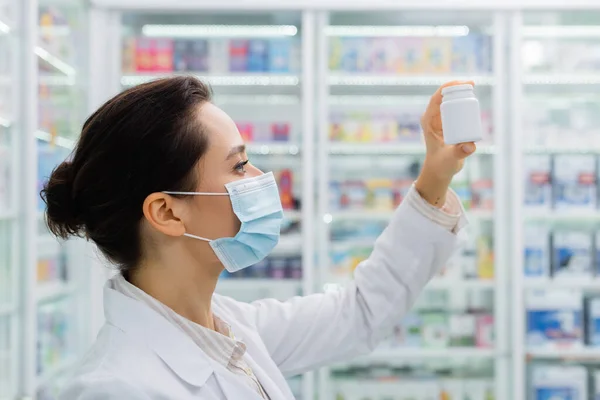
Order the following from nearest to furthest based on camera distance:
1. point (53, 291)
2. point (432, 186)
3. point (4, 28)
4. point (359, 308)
A: point (432, 186)
point (359, 308)
point (4, 28)
point (53, 291)

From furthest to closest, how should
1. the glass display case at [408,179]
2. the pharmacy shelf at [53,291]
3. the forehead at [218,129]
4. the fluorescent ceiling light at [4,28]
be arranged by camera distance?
1. the glass display case at [408,179]
2. the pharmacy shelf at [53,291]
3. the fluorescent ceiling light at [4,28]
4. the forehead at [218,129]

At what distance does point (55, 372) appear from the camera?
3182 mm

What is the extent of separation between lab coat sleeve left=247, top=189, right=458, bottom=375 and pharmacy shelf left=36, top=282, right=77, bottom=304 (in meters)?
1.94

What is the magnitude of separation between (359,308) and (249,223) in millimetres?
384

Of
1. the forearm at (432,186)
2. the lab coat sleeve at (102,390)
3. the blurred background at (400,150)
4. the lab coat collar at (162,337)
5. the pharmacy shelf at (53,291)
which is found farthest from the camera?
the blurred background at (400,150)

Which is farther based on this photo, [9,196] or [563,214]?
[563,214]

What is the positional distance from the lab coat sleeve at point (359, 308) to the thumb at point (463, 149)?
15cm

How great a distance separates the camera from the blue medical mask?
1.17 m

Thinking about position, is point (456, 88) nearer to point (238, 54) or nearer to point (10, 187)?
point (10, 187)

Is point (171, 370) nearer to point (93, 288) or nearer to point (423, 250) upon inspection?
point (423, 250)

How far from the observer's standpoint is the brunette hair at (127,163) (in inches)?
41.6

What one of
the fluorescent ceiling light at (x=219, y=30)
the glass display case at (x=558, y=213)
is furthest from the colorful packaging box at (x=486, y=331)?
the fluorescent ceiling light at (x=219, y=30)

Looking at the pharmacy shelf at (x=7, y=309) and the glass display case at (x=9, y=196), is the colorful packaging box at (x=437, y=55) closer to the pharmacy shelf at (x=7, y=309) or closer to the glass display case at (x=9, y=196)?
the glass display case at (x=9, y=196)

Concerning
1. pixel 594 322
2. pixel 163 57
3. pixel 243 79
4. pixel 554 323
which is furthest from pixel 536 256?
pixel 163 57
